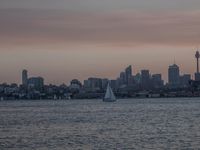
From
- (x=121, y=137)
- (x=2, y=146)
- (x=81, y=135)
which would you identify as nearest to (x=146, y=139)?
(x=121, y=137)

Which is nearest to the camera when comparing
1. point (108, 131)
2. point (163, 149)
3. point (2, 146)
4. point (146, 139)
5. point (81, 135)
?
point (163, 149)

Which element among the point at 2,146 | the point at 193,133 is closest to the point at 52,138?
the point at 2,146

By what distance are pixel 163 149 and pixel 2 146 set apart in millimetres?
12958

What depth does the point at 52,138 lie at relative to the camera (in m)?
65.2

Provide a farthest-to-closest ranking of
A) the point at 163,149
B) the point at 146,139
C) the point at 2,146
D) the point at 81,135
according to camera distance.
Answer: the point at 81,135
the point at 146,139
the point at 2,146
the point at 163,149

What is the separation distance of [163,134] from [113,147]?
42.9 feet

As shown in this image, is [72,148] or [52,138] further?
[52,138]

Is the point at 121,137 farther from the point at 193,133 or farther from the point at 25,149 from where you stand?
the point at 25,149

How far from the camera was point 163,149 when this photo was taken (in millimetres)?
53844

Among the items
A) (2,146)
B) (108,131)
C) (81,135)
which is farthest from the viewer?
(108,131)

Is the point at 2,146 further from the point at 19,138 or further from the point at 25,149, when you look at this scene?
the point at 19,138

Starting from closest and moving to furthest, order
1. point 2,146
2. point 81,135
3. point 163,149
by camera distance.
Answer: point 163,149 < point 2,146 < point 81,135

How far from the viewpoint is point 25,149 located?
5556cm

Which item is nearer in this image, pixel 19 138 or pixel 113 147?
pixel 113 147
